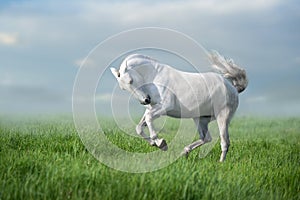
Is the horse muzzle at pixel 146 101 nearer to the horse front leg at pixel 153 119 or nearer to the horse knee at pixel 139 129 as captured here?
the horse front leg at pixel 153 119

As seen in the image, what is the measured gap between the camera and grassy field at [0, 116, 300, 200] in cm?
463

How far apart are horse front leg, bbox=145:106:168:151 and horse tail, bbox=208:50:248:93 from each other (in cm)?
144

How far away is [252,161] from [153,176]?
2603mm

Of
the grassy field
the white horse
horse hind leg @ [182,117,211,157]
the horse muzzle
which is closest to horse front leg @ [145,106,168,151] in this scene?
the white horse

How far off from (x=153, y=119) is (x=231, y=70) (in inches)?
70.3

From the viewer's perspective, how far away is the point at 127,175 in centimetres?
521

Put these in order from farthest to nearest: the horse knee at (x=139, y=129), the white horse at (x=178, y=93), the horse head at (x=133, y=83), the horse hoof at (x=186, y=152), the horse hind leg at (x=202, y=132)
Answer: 1. the horse hind leg at (x=202, y=132)
2. the horse hoof at (x=186, y=152)
3. the horse knee at (x=139, y=129)
4. the white horse at (x=178, y=93)
5. the horse head at (x=133, y=83)

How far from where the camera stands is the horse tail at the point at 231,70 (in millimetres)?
7348

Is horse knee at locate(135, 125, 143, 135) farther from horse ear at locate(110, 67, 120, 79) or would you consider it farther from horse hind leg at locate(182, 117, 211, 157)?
horse hind leg at locate(182, 117, 211, 157)

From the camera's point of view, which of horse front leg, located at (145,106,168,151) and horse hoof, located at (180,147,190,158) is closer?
horse front leg, located at (145,106,168,151)

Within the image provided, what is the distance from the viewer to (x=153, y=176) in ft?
17.0

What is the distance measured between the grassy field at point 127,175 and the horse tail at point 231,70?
3.48 feet

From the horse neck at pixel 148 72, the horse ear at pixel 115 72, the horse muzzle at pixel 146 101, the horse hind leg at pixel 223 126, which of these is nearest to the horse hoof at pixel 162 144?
the horse muzzle at pixel 146 101

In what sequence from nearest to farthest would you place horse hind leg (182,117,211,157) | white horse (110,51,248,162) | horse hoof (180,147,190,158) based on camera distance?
white horse (110,51,248,162) < horse hoof (180,147,190,158) < horse hind leg (182,117,211,157)
